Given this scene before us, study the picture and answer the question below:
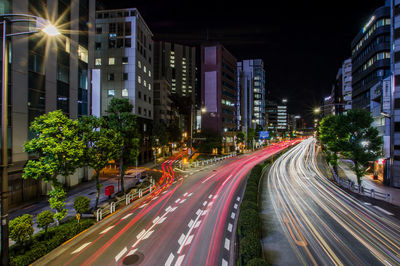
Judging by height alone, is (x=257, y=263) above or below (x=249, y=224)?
above

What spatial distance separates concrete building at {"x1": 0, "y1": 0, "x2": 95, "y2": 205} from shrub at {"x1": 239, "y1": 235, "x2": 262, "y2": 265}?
68.3 ft

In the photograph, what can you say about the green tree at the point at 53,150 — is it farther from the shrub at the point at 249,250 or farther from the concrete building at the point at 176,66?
the concrete building at the point at 176,66

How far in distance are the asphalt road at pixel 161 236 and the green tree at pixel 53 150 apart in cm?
292

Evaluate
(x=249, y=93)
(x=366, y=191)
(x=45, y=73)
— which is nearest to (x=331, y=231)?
A: (x=366, y=191)

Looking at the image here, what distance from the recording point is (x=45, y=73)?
844 inches

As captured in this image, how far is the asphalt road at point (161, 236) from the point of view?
33.3 ft

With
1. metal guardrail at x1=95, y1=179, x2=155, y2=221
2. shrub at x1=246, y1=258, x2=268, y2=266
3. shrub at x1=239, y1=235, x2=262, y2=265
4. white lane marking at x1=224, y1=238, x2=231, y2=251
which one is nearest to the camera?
shrub at x1=246, y1=258, x2=268, y2=266

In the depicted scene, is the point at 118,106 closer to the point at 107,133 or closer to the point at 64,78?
the point at 107,133

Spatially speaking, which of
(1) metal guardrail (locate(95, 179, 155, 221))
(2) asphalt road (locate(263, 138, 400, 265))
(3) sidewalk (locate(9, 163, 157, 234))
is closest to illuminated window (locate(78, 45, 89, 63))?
(3) sidewalk (locate(9, 163, 157, 234))

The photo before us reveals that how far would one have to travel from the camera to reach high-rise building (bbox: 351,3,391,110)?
38006 mm

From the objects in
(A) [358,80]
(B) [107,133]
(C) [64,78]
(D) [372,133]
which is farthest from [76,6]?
(A) [358,80]

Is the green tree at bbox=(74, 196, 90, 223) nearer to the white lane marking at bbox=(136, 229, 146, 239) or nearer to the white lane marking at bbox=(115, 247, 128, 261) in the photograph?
the white lane marking at bbox=(136, 229, 146, 239)

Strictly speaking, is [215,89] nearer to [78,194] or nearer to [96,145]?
[78,194]

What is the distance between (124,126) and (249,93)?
96122 mm
